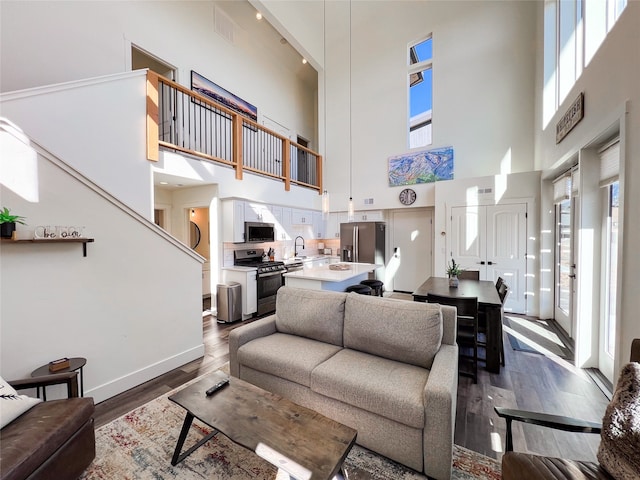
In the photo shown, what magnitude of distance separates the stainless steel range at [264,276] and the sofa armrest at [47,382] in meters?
3.23

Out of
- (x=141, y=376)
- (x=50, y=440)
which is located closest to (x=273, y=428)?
(x=50, y=440)

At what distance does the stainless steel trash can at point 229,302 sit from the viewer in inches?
179

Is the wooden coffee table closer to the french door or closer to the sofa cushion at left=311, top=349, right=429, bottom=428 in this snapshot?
the sofa cushion at left=311, top=349, right=429, bottom=428

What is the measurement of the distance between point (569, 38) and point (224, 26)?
6.54 metres

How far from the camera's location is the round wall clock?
6.32 m

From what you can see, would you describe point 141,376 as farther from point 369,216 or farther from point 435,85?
point 435,85

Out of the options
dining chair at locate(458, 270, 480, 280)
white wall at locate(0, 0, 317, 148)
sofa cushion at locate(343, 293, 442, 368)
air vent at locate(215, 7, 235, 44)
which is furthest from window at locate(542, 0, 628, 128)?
air vent at locate(215, 7, 235, 44)

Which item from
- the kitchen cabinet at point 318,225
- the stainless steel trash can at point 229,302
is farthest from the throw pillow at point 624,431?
the kitchen cabinet at point 318,225

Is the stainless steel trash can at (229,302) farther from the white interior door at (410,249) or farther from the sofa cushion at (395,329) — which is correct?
the white interior door at (410,249)

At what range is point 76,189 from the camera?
2270mm

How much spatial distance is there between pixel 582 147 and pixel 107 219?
4939mm

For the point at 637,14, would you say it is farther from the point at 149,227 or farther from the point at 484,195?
the point at 149,227

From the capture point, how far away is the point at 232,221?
195 inches

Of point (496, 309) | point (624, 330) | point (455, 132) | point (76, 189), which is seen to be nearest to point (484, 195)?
point (455, 132)
